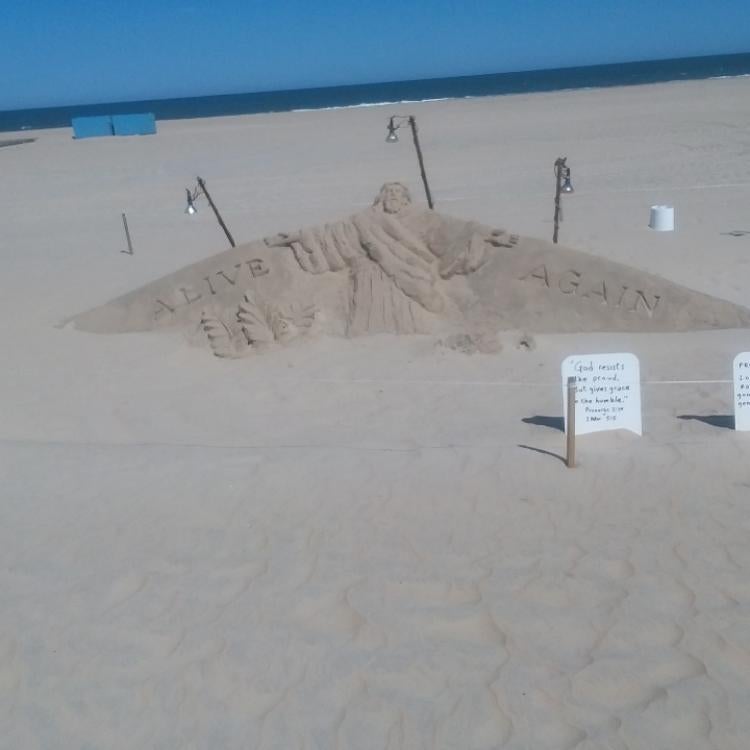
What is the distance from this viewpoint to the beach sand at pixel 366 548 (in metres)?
3.44

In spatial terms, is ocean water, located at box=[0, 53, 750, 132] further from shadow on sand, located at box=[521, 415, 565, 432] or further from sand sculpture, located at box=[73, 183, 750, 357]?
shadow on sand, located at box=[521, 415, 565, 432]

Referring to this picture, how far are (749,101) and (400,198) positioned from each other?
3219cm

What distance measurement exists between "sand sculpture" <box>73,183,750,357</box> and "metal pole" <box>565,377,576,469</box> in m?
2.80

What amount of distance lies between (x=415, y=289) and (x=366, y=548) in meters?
4.38

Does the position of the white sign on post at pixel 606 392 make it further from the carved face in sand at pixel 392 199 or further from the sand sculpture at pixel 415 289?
the carved face in sand at pixel 392 199

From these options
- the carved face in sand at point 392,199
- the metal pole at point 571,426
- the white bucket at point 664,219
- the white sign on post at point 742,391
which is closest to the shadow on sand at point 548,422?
the metal pole at point 571,426

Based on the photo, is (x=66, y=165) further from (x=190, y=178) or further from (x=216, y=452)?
(x=216, y=452)

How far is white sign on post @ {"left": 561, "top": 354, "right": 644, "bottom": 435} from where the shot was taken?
18.0ft

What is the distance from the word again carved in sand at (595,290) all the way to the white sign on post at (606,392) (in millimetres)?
2911

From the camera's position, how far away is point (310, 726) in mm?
3377

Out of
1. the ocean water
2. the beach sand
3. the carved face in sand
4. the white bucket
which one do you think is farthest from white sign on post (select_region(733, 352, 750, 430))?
the ocean water

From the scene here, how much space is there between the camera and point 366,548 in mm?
4605

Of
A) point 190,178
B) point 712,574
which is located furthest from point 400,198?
point 190,178

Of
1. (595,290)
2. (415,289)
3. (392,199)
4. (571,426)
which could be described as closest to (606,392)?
(571,426)
